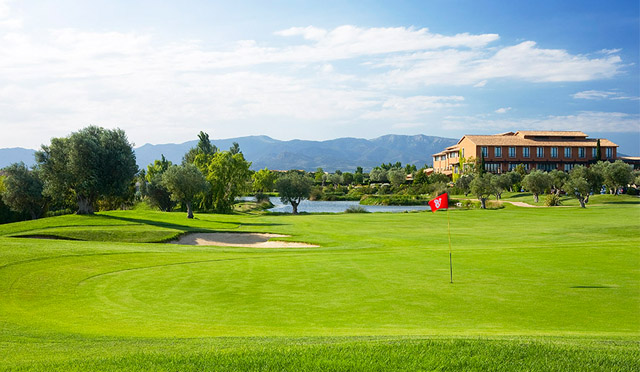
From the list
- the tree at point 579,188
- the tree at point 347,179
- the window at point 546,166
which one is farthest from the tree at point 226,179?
the tree at point 347,179

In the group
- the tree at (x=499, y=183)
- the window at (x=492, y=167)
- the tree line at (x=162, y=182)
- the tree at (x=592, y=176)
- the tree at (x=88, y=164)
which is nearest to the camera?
the tree at (x=88, y=164)

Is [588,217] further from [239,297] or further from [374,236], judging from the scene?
[239,297]

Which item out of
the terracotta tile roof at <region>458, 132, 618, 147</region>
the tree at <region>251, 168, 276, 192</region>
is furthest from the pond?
the terracotta tile roof at <region>458, 132, 618, 147</region>

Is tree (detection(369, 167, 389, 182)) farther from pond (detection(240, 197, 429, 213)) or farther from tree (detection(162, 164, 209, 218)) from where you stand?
tree (detection(162, 164, 209, 218))

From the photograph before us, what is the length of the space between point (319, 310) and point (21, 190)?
175 ft

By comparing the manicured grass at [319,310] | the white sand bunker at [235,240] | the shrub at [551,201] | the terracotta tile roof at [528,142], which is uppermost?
the terracotta tile roof at [528,142]

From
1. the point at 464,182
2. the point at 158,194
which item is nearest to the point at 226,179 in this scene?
the point at 158,194

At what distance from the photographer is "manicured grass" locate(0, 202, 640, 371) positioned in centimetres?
661

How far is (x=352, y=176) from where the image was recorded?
168 meters

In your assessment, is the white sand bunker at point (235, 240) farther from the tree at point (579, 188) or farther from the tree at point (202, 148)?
the tree at point (202, 148)

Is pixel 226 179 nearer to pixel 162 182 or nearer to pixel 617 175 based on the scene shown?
pixel 162 182

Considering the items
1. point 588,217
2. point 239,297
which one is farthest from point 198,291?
point 588,217

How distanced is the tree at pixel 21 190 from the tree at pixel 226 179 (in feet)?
76.3

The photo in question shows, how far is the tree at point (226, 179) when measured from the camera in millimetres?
71188
